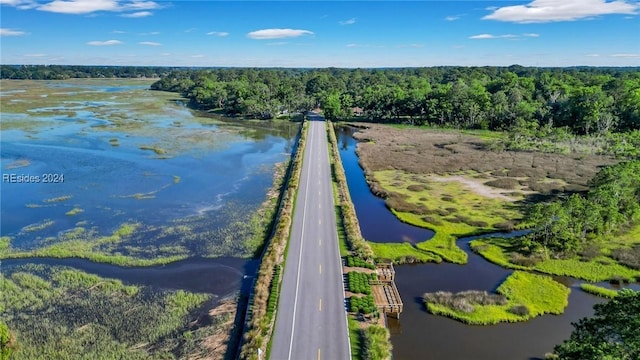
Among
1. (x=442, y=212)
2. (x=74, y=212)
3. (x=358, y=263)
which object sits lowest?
(x=358, y=263)

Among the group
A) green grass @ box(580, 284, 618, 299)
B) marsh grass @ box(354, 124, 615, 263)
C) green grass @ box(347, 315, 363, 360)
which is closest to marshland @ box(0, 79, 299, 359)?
green grass @ box(347, 315, 363, 360)

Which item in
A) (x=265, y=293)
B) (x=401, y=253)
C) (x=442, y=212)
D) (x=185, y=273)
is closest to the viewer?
(x=265, y=293)

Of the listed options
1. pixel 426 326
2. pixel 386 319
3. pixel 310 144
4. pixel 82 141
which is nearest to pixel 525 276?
pixel 426 326

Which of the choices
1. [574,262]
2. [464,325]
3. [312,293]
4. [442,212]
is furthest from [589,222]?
[312,293]

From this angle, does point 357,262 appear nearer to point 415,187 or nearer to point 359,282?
point 359,282

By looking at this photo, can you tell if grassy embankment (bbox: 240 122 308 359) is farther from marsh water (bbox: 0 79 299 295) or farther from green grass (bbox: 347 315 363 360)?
green grass (bbox: 347 315 363 360)

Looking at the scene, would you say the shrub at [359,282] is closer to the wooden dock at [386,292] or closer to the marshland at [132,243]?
the wooden dock at [386,292]

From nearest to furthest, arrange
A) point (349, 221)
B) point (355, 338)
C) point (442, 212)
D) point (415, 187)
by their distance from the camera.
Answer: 1. point (355, 338)
2. point (349, 221)
3. point (442, 212)
4. point (415, 187)
